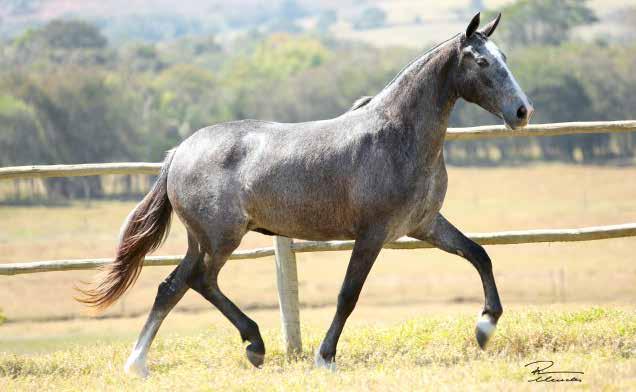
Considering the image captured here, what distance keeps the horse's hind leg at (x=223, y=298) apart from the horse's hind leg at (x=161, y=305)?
70 mm

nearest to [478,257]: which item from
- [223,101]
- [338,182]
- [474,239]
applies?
[474,239]

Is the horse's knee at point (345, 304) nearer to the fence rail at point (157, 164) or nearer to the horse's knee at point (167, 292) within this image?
the horse's knee at point (167, 292)

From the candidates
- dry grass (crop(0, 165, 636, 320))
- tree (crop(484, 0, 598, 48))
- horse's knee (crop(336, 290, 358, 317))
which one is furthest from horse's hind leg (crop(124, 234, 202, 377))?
tree (crop(484, 0, 598, 48))

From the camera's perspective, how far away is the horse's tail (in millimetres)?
6445

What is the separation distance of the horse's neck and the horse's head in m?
0.08

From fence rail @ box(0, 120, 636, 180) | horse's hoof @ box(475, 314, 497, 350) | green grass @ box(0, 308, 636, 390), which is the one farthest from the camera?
fence rail @ box(0, 120, 636, 180)

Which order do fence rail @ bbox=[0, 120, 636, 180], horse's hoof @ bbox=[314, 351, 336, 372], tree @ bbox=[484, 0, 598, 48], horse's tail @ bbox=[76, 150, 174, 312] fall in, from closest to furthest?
1. horse's hoof @ bbox=[314, 351, 336, 372]
2. horse's tail @ bbox=[76, 150, 174, 312]
3. fence rail @ bbox=[0, 120, 636, 180]
4. tree @ bbox=[484, 0, 598, 48]

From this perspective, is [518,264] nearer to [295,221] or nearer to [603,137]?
[295,221]

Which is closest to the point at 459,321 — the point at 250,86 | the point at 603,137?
the point at 603,137

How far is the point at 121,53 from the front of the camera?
97750 millimetres

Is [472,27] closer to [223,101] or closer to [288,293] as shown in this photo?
[288,293]

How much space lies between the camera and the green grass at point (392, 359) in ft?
17.6

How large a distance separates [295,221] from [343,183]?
1.27 ft

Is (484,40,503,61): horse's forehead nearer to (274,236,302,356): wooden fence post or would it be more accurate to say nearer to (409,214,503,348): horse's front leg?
(409,214,503,348): horse's front leg
